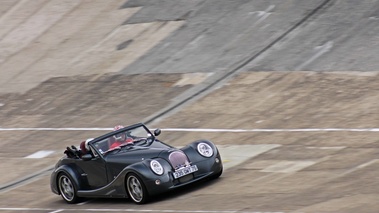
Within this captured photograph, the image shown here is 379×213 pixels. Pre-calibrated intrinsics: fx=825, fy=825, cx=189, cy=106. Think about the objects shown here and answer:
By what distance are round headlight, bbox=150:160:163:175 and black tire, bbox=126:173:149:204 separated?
31cm

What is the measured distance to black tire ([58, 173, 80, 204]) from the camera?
1611cm

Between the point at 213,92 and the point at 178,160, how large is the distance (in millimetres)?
9448

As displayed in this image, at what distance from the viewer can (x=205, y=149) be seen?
49.9 feet

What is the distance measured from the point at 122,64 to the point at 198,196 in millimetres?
14848

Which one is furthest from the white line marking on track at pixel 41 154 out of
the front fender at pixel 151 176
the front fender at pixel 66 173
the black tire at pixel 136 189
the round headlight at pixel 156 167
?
the round headlight at pixel 156 167

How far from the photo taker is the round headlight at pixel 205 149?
15102 millimetres

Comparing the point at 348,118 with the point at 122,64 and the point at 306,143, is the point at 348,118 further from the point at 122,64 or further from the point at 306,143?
the point at 122,64

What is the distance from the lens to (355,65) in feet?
76.5

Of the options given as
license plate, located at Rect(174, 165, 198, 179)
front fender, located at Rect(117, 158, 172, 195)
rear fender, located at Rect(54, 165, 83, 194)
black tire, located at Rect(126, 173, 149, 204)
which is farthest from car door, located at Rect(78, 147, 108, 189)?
license plate, located at Rect(174, 165, 198, 179)

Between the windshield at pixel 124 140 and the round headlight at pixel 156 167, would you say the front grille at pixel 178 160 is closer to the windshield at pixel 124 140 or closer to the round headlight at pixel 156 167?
the round headlight at pixel 156 167

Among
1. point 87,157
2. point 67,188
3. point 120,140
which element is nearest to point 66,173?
point 67,188

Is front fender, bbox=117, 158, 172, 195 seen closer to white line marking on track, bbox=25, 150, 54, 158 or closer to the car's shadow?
the car's shadow

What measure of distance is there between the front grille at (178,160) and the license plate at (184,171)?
0.25 ft

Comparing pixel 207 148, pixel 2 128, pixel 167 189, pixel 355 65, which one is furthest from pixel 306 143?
pixel 2 128
